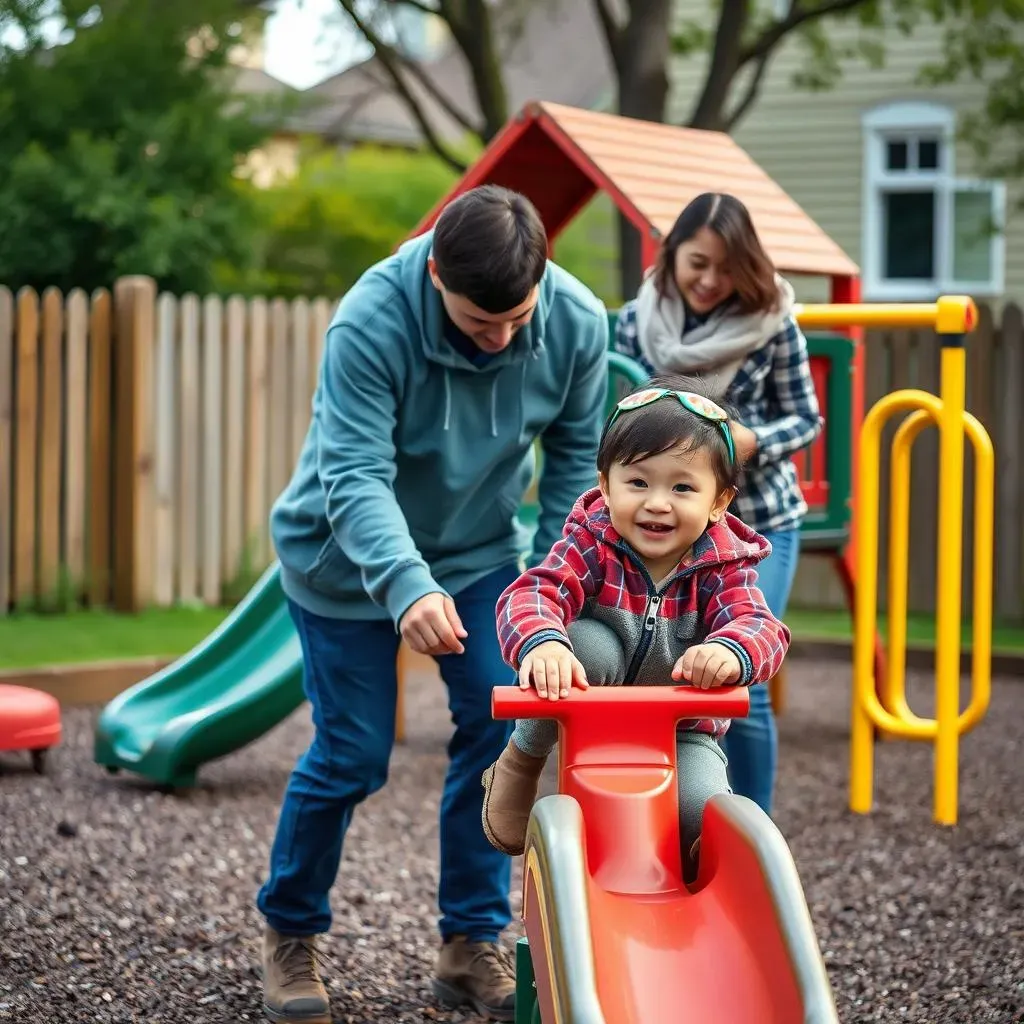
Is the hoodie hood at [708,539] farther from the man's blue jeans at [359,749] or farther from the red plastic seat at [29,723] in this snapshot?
the red plastic seat at [29,723]

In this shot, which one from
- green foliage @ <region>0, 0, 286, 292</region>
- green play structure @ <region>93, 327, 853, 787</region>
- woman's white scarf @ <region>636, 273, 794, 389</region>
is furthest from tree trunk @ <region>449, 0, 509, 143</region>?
woman's white scarf @ <region>636, 273, 794, 389</region>

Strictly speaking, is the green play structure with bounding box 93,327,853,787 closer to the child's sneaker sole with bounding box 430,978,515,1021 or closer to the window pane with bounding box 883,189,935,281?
the child's sneaker sole with bounding box 430,978,515,1021

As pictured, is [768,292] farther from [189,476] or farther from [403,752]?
[189,476]

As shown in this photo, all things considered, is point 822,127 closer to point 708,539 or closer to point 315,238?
point 315,238

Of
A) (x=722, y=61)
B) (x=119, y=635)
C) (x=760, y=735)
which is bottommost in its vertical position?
(x=119, y=635)

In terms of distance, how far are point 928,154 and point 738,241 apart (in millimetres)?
13561

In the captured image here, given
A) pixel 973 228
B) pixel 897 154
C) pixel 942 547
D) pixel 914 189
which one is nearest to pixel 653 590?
pixel 942 547

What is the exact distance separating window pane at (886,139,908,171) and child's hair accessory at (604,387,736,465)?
15.0 m

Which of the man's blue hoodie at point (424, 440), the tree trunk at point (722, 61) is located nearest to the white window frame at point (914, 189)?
the tree trunk at point (722, 61)

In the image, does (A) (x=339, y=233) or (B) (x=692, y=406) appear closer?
(B) (x=692, y=406)

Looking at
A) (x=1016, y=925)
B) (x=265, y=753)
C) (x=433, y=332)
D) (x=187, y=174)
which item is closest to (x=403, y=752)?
(x=265, y=753)

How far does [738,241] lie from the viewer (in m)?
3.96

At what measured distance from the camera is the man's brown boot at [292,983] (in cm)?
319

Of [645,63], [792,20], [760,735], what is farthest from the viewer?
[792,20]
